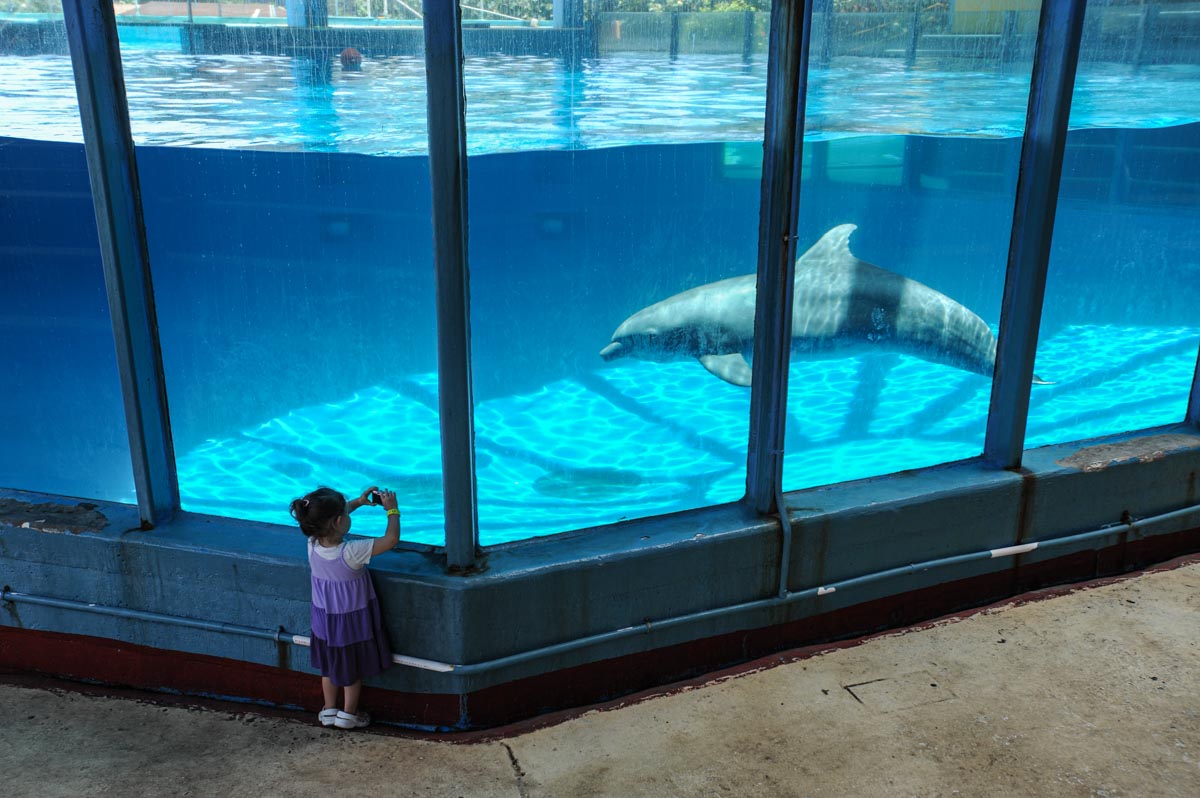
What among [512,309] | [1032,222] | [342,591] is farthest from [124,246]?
[1032,222]

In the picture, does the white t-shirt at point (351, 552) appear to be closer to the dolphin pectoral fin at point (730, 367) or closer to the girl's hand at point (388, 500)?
the girl's hand at point (388, 500)

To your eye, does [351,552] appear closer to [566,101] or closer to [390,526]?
[390,526]

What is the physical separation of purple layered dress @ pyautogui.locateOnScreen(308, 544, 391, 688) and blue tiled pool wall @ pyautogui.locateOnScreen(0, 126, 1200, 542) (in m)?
0.46

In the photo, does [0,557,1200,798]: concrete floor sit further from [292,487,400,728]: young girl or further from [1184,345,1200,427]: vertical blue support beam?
[1184,345,1200,427]: vertical blue support beam

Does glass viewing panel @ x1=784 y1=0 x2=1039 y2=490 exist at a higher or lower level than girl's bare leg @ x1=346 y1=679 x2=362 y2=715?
higher

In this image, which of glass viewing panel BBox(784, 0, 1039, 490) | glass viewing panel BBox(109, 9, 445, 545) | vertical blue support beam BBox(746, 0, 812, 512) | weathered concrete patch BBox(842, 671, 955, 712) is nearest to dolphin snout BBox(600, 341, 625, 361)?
glass viewing panel BBox(784, 0, 1039, 490)

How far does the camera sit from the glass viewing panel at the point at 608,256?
355cm

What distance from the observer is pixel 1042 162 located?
3482 millimetres

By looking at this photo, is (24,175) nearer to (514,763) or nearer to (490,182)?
(490,182)

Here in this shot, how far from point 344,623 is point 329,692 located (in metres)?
0.36

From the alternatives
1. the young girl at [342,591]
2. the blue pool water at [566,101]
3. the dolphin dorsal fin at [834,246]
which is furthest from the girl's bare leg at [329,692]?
the dolphin dorsal fin at [834,246]

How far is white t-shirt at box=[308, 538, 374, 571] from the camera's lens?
2.89 meters

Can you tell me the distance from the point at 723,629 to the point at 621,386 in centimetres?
188

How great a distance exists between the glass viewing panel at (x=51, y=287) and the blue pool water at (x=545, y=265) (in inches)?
1.1
